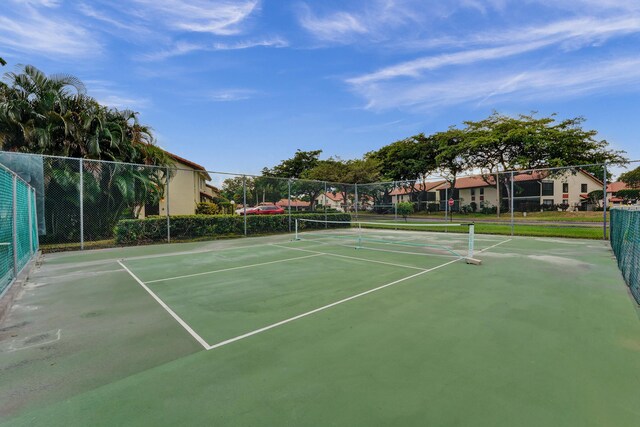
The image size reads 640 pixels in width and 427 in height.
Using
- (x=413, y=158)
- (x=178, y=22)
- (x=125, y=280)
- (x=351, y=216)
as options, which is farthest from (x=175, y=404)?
(x=413, y=158)

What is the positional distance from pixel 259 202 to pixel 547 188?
15.7m

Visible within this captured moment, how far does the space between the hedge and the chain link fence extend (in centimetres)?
4

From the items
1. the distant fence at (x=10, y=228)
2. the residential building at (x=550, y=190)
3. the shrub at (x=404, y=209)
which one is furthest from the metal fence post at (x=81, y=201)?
the shrub at (x=404, y=209)

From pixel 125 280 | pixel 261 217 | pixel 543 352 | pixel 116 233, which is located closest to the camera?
pixel 543 352

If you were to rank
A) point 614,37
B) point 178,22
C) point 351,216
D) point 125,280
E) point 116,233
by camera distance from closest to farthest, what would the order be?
1. point 125,280
2. point 178,22
3. point 116,233
4. point 614,37
5. point 351,216

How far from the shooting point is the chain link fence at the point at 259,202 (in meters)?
10.3

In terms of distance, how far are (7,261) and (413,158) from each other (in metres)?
37.1

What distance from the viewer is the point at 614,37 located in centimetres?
1231

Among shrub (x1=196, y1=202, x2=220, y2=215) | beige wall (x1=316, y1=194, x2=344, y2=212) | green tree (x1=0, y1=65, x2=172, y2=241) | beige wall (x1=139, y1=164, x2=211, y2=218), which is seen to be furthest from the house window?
beige wall (x1=139, y1=164, x2=211, y2=218)

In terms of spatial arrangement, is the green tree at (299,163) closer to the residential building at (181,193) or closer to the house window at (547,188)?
the residential building at (181,193)

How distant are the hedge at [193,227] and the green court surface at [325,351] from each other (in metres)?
5.52

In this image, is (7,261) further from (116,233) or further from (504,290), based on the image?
(504,290)

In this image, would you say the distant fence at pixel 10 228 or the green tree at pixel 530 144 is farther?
the green tree at pixel 530 144

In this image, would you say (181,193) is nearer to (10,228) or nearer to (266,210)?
(266,210)
